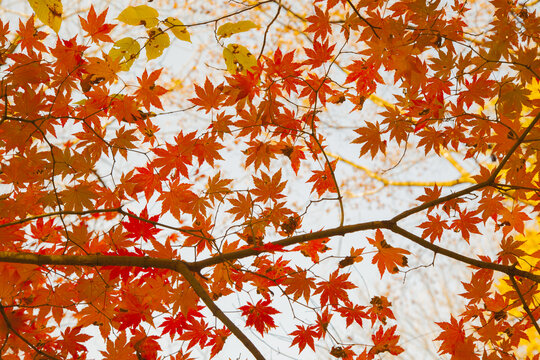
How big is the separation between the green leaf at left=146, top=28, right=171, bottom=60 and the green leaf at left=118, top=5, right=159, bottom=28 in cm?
4

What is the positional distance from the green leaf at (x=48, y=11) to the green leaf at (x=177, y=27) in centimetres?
42

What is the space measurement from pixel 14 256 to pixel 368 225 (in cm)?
128

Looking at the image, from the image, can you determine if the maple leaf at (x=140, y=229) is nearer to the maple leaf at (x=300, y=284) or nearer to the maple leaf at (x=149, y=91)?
the maple leaf at (x=149, y=91)

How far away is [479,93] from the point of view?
206 centimetres

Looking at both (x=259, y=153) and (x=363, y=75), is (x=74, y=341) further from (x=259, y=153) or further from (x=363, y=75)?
(x=363, y=75)

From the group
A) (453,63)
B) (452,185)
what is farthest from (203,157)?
(452,185)

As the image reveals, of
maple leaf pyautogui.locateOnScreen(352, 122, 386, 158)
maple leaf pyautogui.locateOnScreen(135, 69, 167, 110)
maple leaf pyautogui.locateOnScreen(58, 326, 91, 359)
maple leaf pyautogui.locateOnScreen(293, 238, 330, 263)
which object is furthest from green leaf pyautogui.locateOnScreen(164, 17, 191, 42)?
maple leaf pyautogui.locateOnScreen(58, 326, 91, 359)

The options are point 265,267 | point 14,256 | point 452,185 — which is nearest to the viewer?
point 14,256

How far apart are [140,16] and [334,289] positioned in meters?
1.48

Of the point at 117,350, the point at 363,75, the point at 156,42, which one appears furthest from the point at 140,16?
the point at 117,350

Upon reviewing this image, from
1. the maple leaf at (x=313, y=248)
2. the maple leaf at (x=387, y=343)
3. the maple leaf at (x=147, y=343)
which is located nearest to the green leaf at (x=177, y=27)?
the maple leaf at (x=313, y=248)

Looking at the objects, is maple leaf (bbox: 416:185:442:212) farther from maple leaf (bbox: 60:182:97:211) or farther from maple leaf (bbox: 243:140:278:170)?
maple leaf (bbox: 60:182:97:211)

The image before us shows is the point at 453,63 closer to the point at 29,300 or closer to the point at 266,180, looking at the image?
the point at 266,180

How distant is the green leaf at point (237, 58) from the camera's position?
1832 mm
